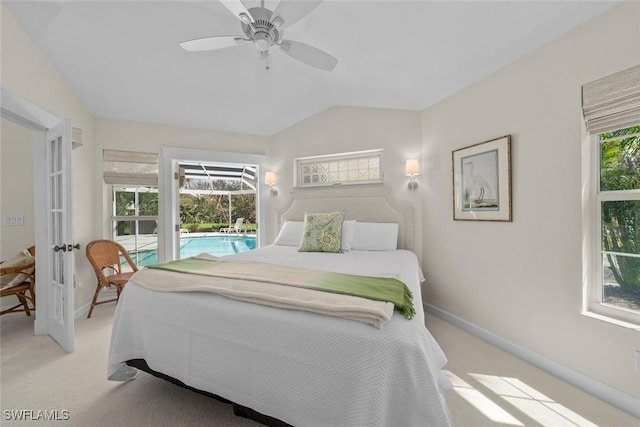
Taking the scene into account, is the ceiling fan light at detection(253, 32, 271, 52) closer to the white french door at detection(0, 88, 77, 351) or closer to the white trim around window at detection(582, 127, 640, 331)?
the white french door at detection(0, 88, 77, 351)

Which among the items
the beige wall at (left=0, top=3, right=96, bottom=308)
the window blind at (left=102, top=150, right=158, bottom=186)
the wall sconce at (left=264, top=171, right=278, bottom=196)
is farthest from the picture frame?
the beige wall at (left=0, top=3, right=96, bottom=308)

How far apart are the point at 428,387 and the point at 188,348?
1261 millimetres

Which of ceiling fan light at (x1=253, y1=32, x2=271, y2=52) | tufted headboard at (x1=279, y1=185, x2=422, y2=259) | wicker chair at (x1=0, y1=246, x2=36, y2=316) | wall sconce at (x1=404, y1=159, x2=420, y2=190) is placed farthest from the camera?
tufted headboard at (x1=279, y1=185, x2=422, y2=259)

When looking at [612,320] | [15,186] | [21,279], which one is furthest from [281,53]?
[21,279]

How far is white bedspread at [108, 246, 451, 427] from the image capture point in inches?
43.6

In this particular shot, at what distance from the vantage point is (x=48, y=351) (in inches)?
92.8

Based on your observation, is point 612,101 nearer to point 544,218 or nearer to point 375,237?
point 544,218

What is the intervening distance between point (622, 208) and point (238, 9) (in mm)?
2662

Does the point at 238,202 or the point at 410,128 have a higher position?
the point at 410,128

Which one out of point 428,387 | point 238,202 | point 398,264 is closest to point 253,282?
point 428,387

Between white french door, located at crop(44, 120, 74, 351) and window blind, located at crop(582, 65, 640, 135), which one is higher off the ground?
window blind, located at crop(582, 65, 640, 135)

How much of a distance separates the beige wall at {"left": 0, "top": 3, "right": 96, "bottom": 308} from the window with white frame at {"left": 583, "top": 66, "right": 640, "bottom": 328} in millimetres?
4103

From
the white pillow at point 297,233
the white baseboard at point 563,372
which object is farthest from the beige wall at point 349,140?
the white baseboard at point 563,372

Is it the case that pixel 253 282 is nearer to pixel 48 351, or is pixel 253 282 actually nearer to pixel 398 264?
pixel 398 264
